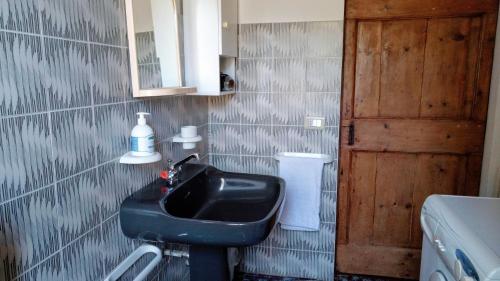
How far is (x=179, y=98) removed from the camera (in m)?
1.83

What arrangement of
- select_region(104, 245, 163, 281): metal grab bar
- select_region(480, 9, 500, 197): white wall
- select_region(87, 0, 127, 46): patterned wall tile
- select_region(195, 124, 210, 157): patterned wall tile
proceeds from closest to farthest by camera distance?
select_region(87, 0, 127, 46): patterned wall tile, select_region(104, 245, 163, 281): metal grab bar, select_region(480, 9, 500, 197): white wall, select_region(195, 124, 210, 157): patterned wall tile

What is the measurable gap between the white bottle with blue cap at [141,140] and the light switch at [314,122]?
1156mm

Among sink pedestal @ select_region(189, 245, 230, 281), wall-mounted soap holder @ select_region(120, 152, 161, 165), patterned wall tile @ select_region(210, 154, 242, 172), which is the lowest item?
sink pedestal @ select_region(189, 245, 230, 281)

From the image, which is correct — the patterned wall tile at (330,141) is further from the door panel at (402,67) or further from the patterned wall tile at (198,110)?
the patterned wall tile at (198,110)

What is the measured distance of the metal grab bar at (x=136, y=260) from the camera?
1.28 metres

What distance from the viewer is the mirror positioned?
1.35 m

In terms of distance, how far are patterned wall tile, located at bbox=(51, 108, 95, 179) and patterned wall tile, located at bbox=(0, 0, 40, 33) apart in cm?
24

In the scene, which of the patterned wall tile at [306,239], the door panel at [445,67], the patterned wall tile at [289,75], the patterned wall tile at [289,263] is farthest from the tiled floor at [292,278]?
the patterned wall tile at [289,75]

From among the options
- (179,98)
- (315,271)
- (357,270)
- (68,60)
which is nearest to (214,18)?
(179,98)

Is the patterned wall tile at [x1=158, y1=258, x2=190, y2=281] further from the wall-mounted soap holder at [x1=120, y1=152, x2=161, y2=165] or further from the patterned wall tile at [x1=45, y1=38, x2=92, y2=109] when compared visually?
the patterned wall tile at [x1=45, y1=38, x2=92, y2=109]

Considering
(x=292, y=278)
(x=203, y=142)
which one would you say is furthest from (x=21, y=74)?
(x=292, y=278)

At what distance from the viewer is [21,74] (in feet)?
2.95

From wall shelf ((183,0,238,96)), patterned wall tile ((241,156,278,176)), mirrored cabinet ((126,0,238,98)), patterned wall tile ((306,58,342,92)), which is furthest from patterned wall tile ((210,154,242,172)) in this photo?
patterned wall tile ((306,58,342,92))

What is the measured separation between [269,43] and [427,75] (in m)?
1.00
